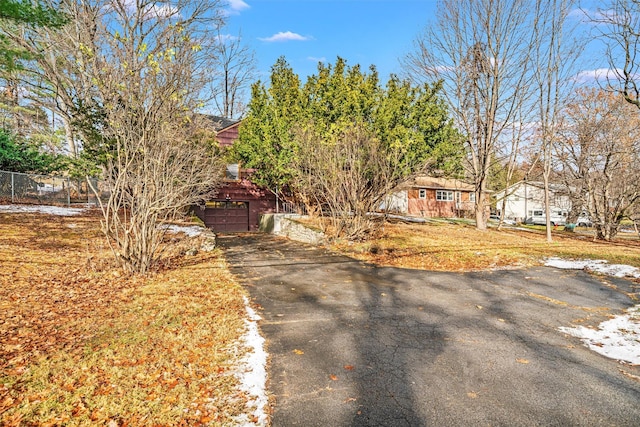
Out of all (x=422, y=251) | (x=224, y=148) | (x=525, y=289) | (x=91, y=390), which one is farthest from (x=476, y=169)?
(x=91, y=390)

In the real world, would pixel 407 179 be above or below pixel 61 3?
below

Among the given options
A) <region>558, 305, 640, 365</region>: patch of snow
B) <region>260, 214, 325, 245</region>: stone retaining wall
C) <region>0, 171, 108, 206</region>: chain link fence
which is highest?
<region>0, 171, 108, 206</region>: chain link fence

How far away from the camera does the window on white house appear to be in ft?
108

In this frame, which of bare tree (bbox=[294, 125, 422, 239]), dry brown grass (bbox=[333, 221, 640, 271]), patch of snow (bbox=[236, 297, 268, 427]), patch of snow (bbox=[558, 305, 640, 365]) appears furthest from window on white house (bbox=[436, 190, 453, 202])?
patch of snow (bbox=[236, 297, 268, 427])

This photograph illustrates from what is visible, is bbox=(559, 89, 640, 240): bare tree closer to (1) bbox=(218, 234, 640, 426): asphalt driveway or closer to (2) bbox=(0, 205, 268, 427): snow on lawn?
(1) bbox=(218, 234, 640, 426): asphalt driveway

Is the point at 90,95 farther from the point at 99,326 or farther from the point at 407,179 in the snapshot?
the point at 407,179

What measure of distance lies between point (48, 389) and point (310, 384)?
91.2 inches

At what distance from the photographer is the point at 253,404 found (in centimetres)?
287

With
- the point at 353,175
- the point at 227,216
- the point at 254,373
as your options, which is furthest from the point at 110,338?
the point at 227,216

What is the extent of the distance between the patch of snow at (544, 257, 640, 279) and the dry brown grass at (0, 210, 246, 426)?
8.73 meters

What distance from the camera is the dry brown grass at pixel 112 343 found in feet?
8.89

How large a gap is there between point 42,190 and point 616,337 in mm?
22345

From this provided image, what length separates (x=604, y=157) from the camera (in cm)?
1720

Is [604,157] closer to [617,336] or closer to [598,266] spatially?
[598,266]
